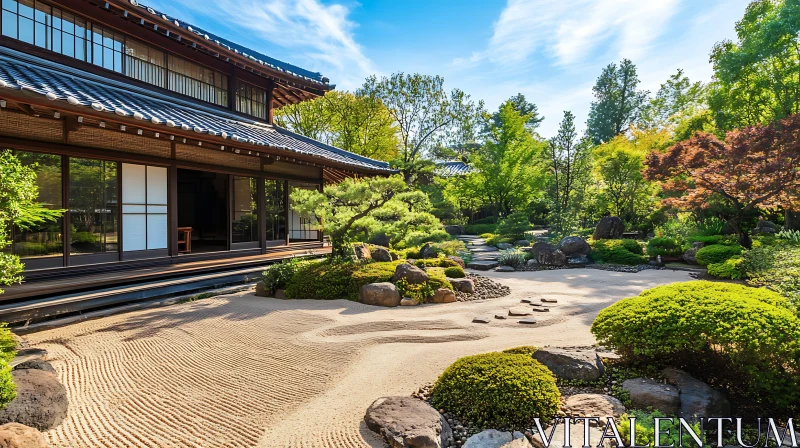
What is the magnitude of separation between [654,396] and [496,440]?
1376mm

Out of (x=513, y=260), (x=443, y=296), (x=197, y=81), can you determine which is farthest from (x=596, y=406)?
(x=197, y=81)

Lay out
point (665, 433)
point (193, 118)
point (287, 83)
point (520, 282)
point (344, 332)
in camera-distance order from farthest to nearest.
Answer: point (287, 83) → point (520, 282) → point (193, 118) → point (344, 332) → point (665, 433)

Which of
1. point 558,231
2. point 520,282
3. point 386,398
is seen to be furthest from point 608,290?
point 558,231

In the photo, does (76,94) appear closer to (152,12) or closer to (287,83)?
(152,12)

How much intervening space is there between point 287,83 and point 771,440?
1208cm

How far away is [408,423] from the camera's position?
2.82m

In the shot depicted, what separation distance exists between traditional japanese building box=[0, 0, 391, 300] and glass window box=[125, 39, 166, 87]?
0.9 inches

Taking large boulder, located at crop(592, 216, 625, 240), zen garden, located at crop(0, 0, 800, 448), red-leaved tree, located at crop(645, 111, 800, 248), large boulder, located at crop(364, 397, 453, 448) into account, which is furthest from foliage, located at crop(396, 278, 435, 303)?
large boulder, located at crop(592, 216, 625, 240)

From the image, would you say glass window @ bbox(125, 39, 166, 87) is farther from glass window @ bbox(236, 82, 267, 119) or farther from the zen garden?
glass window @ bbox(236, 82, 267, 119)

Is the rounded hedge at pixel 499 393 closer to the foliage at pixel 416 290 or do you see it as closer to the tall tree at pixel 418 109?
the foliage at pixel 416 290

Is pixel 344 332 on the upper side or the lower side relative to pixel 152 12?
lower

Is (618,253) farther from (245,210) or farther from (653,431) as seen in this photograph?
(245,210)

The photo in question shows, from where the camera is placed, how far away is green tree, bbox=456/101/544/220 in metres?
19.2

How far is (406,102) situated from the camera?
73.5 feet
